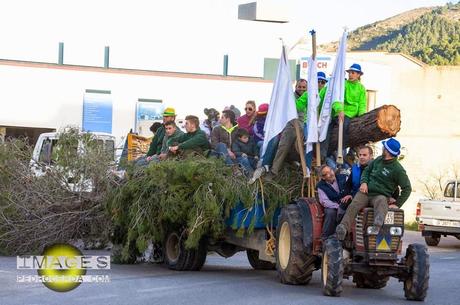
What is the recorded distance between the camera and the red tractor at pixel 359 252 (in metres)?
12.3

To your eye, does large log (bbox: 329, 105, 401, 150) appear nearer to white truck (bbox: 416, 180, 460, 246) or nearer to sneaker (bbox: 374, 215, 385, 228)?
sneaker (bbox: 374, 215, 385, 228)

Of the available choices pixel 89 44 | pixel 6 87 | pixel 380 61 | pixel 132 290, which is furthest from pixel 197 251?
pixel 380 61

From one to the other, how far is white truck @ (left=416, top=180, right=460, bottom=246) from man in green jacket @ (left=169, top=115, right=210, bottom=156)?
12.9 m

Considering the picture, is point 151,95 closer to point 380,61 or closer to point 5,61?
point 5,61

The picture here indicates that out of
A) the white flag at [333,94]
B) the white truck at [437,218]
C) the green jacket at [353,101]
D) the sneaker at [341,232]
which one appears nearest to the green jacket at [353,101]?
the green jacket at [353,101]

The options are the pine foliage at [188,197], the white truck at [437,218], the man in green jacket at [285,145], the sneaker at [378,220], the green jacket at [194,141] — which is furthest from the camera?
the white truck at [437,218]

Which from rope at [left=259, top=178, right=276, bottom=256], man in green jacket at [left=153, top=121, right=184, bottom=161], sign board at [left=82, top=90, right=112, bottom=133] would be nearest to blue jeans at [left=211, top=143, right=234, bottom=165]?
man in green jacket at [left=153, top=121, right=184, bottom=161]

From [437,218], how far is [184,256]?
43.4 feet

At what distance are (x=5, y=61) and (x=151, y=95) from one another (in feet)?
20.6

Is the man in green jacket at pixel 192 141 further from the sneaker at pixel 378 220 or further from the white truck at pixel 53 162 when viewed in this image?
the sneaker at pixel 378 220

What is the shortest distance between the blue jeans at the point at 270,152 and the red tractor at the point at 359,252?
4.70 ft

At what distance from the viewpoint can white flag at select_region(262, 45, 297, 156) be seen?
14.5 m

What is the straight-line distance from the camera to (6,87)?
37.6 metres

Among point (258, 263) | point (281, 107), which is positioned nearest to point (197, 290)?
point (281, 107)
